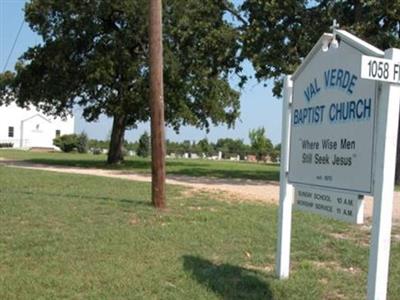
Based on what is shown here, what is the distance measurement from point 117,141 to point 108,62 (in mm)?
5943

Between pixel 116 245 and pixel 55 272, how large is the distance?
1482mm

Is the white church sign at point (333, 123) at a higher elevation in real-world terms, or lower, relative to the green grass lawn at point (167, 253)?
higher

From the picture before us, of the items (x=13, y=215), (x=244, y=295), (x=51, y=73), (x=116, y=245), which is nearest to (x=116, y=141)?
(x=51, y=73)

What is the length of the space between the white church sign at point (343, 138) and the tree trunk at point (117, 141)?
27836 mm

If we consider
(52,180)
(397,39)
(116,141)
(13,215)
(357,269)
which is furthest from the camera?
(116,141)

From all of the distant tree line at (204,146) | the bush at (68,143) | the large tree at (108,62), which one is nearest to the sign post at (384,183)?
the large tree at (108,62)

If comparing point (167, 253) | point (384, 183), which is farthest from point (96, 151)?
point (384, 183)

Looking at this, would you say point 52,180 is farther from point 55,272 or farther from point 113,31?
point 113,31

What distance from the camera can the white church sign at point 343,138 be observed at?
5.14m

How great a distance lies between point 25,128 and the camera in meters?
82.8

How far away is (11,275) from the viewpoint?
6707mm

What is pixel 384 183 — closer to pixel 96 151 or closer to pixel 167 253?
pixel 167 253

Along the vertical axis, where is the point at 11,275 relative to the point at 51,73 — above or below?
below

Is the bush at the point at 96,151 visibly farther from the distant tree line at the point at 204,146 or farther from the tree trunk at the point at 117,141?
the tree trunk at the point at 117,141
